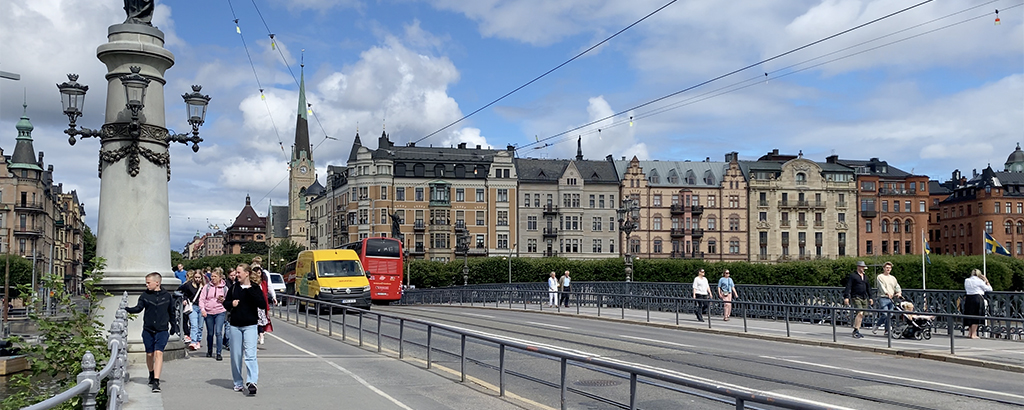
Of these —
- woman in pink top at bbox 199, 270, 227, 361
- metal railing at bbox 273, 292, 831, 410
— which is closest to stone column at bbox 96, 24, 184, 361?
woman in pink top at bbox 199, 270, 227, 361

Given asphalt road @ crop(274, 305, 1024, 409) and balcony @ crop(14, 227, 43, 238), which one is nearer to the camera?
asphalt road @ crop(274, 305, 1024, 409)

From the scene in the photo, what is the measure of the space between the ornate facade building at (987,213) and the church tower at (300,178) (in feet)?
345

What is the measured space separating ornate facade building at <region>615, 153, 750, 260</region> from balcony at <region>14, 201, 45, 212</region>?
62.7m

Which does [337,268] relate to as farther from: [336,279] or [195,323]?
[195,323]

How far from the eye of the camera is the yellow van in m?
34.4

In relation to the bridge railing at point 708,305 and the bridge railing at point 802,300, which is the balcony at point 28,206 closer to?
the bridge railing at point 708,305

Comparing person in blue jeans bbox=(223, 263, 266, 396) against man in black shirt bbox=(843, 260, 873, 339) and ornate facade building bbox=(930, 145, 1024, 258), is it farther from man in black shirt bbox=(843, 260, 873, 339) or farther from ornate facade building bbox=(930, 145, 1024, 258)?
ornate facade building bbox=(930, 145, 1024, 258)

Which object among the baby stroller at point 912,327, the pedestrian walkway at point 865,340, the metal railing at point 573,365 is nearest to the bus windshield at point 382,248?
the pedestrian walkway at point 865,340

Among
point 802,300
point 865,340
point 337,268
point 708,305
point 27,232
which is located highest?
point 27,232

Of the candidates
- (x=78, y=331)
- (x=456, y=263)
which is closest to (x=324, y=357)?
(x=78, y=331)

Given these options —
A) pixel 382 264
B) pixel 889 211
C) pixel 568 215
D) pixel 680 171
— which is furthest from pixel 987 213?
pixel 382 264

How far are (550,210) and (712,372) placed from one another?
3346 inches

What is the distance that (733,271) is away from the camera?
2625 inches

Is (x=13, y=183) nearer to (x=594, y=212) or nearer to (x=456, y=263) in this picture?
(x=456, y=263)
